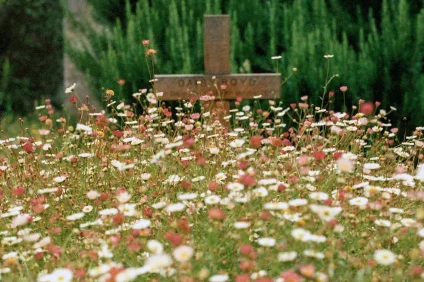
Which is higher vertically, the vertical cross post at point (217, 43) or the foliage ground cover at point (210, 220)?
the vertical cross post at point (217, 43)

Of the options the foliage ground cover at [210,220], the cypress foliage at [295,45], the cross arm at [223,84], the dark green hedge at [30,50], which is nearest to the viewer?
the foliage ground cover at [210,220]

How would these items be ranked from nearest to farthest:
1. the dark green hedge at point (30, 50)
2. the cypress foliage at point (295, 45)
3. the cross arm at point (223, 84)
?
the cross arm at point (223, 84), the cypress foliage at point (295, 45), the dark green hedge at point (30, 50)

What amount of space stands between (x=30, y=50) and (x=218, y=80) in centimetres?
514

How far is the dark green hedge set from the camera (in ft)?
29.6

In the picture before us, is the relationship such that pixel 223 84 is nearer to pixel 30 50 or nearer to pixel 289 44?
pixel 289 44

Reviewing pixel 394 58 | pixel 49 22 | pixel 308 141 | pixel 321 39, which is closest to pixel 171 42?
pixel 321 39

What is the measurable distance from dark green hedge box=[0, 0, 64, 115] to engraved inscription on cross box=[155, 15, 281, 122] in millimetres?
4617

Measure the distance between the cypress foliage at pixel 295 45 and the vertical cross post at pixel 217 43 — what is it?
19.8 inches

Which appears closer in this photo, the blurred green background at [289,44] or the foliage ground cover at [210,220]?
the foliage ground cover at [210,220]

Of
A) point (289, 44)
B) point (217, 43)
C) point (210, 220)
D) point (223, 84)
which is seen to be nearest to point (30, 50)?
point (289, 44)

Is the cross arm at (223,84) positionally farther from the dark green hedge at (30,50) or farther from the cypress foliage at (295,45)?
the dark green hedge at (30,50)

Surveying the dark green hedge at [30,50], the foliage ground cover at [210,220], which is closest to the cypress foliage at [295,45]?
the foliage ground cover at [210,220]

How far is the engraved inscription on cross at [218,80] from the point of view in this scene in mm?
4852

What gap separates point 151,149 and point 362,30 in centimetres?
252
